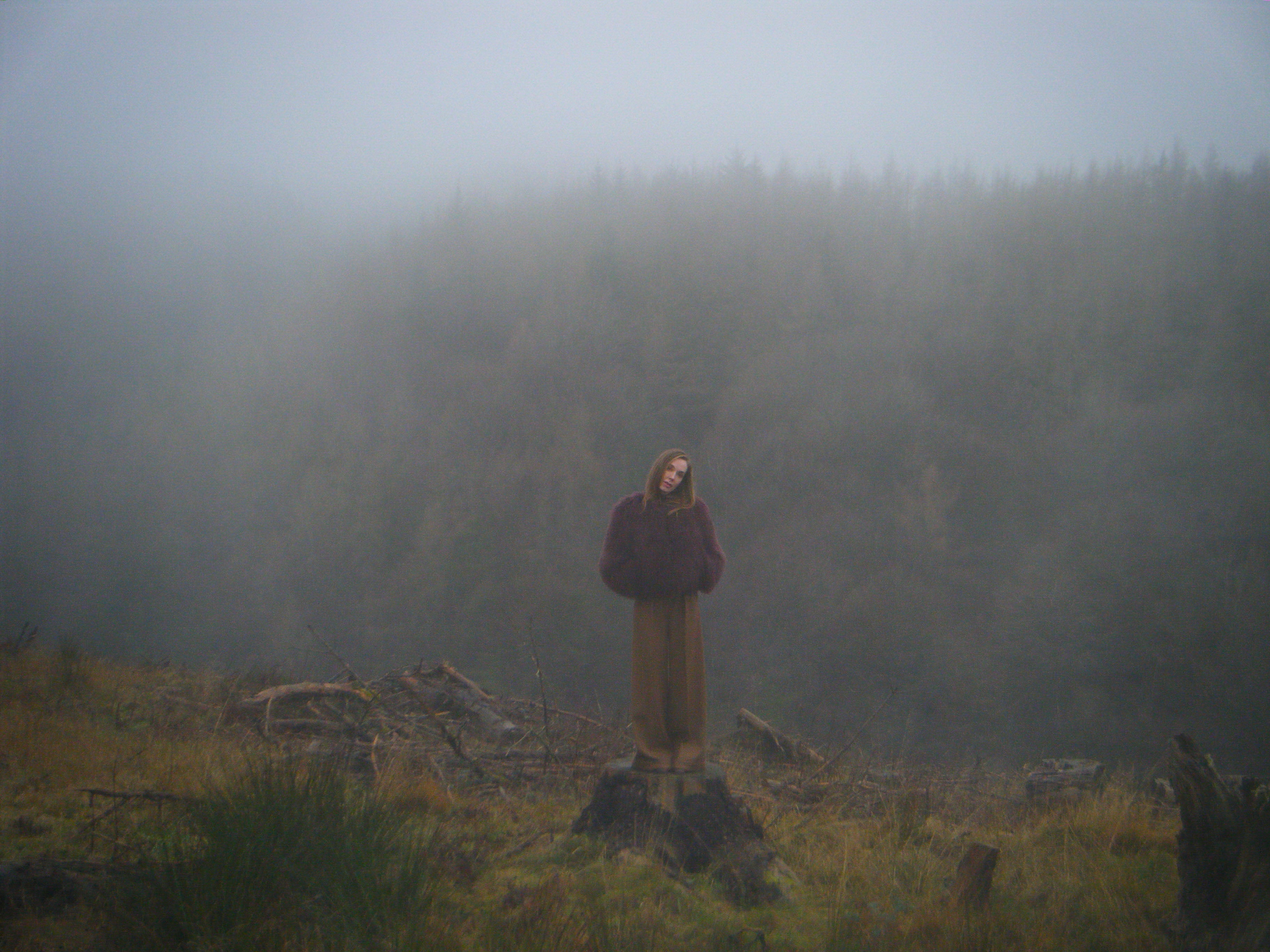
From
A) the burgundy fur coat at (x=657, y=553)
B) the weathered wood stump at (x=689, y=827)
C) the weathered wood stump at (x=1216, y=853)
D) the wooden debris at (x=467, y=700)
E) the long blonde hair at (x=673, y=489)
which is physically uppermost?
the long blonde hair at (x=673, y=489)

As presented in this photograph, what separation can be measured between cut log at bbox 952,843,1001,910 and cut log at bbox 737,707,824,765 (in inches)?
198

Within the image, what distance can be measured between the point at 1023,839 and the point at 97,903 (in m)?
5.29

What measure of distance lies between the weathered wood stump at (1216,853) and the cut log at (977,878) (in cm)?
76

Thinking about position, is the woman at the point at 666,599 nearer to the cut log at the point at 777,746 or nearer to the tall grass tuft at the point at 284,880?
Answer: the tall grass tuft at the point at 284,880

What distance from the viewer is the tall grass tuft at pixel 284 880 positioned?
99.1 inches

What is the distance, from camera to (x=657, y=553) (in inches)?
185

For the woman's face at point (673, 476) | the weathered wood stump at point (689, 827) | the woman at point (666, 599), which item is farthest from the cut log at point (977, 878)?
the woman's face at point (673, 476)

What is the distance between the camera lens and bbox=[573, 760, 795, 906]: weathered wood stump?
4.30 m

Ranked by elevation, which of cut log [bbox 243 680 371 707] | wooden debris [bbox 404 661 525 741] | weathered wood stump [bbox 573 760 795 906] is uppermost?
weathered wood stump [bbox 573 760 795 906]

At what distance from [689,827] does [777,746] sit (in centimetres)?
526

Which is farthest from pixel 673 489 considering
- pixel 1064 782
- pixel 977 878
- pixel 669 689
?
pixel 1064 782

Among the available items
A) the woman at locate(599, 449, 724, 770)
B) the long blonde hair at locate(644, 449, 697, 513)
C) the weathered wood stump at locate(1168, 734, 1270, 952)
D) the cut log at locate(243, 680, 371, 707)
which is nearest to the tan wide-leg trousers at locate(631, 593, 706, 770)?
the woman at locate(599, 449, 724, 770)

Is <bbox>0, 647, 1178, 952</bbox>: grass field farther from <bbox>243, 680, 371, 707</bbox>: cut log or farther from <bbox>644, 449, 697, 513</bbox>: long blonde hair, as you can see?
<bbox>644, 449, 697, 513</bbox>: long blonde hair

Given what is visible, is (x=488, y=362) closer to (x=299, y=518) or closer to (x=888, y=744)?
(x=299, y=518)
